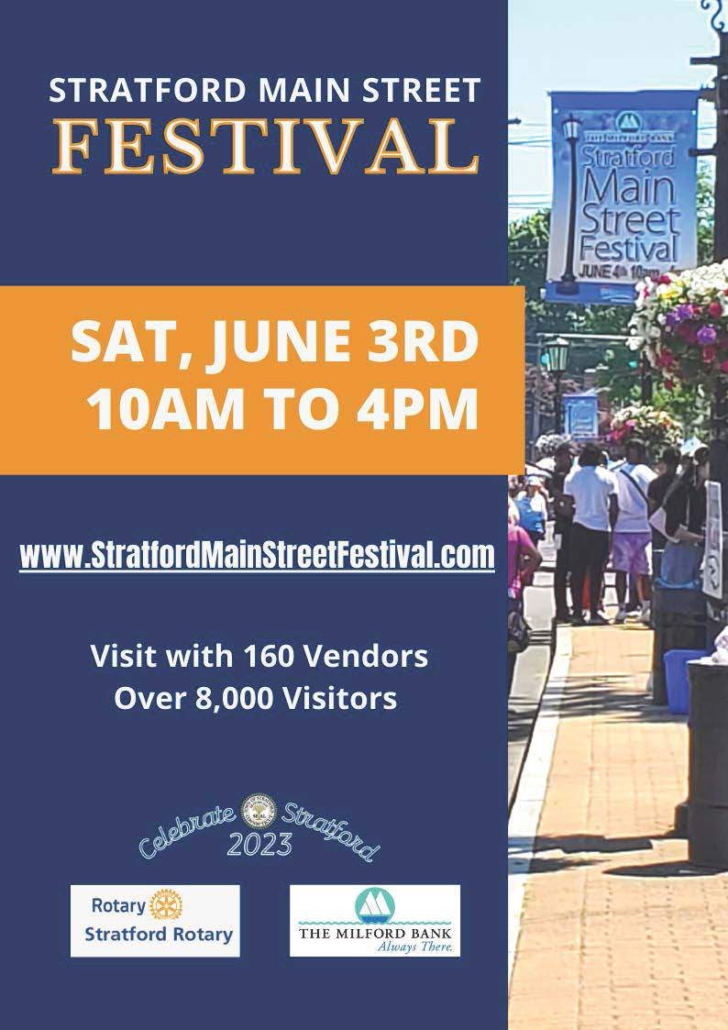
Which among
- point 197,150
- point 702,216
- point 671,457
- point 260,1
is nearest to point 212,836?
point 197,150

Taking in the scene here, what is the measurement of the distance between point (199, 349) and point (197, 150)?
1.33 feet

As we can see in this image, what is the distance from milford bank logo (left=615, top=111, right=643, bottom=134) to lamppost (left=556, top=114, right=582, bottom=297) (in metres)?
0.36

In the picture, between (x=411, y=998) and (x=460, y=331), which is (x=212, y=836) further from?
(x=460, y=331)

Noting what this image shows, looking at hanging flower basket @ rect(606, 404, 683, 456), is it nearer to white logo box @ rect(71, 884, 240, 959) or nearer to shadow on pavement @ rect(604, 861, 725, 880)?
shadow on pavement @ rect(604, 861, 725, 880)

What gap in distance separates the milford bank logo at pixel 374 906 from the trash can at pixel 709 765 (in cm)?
473

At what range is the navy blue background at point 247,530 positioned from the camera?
449cm

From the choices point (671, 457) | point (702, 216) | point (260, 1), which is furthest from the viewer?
point (702, 216)

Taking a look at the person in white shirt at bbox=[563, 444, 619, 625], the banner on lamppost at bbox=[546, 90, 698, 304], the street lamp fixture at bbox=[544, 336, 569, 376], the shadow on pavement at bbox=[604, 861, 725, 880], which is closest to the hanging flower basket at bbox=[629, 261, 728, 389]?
the shadow on pavement at bbox=[604, 861, 725, 880]

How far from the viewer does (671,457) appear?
19.1 metres

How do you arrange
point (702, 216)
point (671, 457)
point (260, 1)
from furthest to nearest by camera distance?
point (702, 216), point (671, 457), point (260, 1)

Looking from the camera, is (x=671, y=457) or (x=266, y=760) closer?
(x=266, y=760)

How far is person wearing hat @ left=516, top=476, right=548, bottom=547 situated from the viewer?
2019 cm

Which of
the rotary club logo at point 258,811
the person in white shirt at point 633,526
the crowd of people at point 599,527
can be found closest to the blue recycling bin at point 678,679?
the crowd of people at point 599,527

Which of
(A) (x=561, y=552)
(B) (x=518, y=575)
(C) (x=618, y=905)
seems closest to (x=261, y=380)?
(C) (x=618, y=905)
